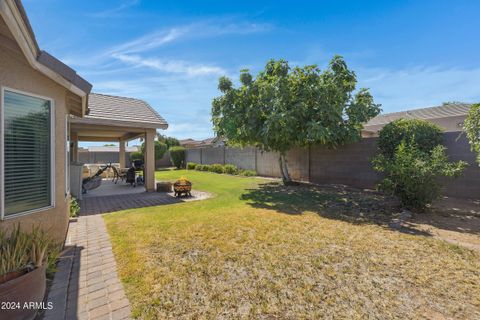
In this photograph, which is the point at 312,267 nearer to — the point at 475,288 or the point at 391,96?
the point at 475,288

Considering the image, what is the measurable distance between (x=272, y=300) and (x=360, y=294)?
3.67 feet

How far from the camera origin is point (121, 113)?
1033cm

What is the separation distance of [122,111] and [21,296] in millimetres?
9777

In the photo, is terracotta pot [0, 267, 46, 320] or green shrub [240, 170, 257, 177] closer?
terracotta pot [0, 267, 46, 320]

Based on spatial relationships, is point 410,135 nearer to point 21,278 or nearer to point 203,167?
point 21,278

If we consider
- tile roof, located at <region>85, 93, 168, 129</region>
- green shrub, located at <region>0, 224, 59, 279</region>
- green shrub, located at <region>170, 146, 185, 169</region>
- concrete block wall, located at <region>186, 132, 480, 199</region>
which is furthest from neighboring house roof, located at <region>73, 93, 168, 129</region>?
green shrub, located at <region>170, 146, 185, 169</region>

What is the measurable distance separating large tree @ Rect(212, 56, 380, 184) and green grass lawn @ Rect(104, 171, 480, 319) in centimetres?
421

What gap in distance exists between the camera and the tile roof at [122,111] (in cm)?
967

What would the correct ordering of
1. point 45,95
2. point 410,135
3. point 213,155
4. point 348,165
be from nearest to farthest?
point 45,95 < point 410,135 < point 348,165 < point 213,155

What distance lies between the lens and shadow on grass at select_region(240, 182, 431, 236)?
20.3ft

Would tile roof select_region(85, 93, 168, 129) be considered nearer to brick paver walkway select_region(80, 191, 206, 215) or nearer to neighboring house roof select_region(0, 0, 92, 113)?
brick paver walkway select_region(80, 191, 206, 215)

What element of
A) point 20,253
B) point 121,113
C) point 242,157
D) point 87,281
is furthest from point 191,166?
point 20,253

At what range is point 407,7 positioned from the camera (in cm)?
820

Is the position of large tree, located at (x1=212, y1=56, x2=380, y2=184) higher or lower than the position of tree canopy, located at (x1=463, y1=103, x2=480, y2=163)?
higher
